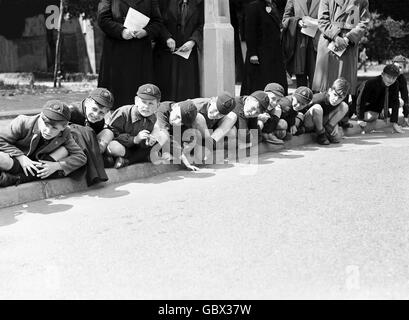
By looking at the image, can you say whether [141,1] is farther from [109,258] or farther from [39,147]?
[109,258]

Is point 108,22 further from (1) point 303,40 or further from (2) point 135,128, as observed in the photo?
(1) point 303,40

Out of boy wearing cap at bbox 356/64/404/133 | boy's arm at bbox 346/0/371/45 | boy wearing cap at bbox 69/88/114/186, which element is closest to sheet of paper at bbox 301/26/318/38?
boy's arm at bbox 346/0/371/45

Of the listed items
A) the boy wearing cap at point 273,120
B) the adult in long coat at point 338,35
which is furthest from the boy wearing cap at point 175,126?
the adult in long coat at point 338,35

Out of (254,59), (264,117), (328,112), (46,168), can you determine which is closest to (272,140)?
(264,117)

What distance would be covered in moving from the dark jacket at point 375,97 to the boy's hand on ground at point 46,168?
4866mm

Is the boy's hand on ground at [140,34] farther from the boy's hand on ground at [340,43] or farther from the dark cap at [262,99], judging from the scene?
the boy's hand on ground at [340,43]

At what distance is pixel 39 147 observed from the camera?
15.4ft

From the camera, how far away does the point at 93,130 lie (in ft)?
17.0

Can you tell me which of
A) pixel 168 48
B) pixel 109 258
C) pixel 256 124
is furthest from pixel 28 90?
pixel 109 258

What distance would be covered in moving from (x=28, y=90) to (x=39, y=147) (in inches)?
460

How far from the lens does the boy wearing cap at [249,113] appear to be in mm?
6238

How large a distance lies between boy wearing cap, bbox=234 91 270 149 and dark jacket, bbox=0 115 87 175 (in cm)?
210

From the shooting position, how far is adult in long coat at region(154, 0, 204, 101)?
7469 millimetres

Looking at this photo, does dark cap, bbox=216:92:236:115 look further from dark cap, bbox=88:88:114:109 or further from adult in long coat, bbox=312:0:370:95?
adult in long coat, bbox=312:0:370:95
